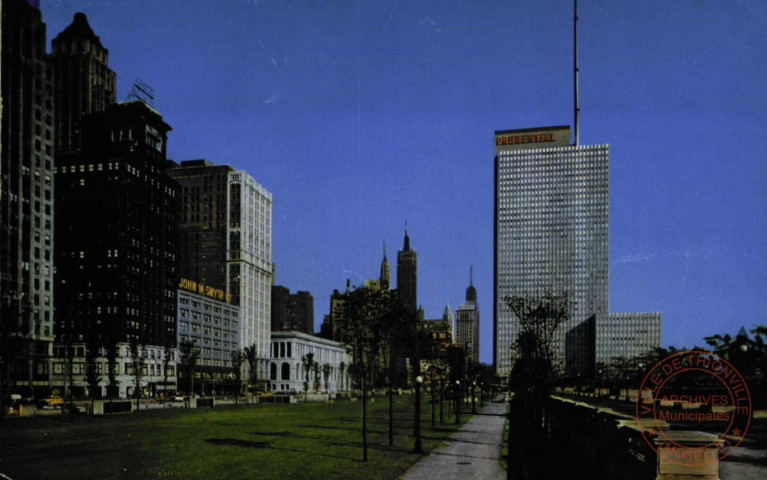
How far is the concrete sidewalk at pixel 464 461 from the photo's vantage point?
101ft

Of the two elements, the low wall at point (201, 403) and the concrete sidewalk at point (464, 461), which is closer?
the concrete sidewalk at point (464, 461)

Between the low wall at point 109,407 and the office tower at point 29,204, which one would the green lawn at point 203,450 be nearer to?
the low wall at point 109,407

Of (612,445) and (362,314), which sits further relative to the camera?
(362,314)

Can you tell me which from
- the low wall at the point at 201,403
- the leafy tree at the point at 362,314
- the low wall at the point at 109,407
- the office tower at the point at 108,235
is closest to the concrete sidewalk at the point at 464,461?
the leafy tree at the point at 362,314

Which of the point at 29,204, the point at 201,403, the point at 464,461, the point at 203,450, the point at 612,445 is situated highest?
the point at 29,204

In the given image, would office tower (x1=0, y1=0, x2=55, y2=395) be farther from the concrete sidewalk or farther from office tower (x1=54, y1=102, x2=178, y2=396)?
the concrete sidewalk

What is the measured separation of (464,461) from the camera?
3591cm

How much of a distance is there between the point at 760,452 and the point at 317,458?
25628 millimetres

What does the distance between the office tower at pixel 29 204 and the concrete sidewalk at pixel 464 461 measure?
11486 cm

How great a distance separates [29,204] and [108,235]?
22.2 meters

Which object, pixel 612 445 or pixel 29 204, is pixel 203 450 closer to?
pixel 612 445

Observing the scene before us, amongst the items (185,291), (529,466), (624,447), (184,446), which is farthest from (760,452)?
(185,291)

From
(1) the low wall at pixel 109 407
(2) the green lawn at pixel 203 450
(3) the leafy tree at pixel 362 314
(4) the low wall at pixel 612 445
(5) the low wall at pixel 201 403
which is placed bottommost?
(5) the low wall at pixel 201 403

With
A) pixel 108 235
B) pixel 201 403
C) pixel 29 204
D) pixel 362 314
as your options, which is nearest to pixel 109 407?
pixel 201 403
